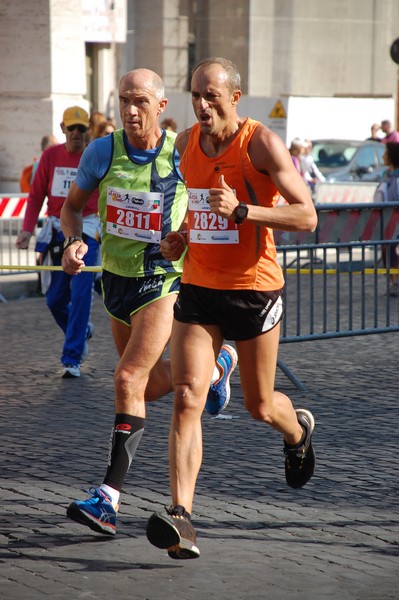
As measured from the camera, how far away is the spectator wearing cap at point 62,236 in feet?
31.0

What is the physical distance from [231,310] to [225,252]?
23 centimetres

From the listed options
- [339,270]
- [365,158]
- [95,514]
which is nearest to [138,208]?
[95,514]

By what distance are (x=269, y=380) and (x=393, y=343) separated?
19.3 ft

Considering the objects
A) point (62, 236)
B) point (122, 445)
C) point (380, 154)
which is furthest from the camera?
point (380, 154)

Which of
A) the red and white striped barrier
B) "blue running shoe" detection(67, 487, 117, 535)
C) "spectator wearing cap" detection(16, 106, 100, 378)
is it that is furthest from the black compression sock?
the red and white striped barrier

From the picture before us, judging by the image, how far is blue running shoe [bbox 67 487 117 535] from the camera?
5.29 m

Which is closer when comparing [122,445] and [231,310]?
[231,310]

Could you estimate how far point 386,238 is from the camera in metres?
9.44

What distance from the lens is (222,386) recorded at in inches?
261

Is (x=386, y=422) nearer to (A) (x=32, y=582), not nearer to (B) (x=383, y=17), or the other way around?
(A) (x=32, y=582)

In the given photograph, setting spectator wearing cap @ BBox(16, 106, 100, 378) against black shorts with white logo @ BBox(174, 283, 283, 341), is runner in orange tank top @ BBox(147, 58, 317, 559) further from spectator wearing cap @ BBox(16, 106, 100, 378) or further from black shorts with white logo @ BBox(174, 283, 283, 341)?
spectator wearing cap @ BBox(16, 106, 100, 378)

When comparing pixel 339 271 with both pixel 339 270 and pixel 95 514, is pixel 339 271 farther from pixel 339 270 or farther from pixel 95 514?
pixel 95 514

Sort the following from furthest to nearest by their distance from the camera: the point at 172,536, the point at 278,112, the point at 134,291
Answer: the point at 278,112, the point at 134,291, the point at 172,536

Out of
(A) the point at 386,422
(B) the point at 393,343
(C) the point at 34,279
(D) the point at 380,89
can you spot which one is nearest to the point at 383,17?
(D) the point at 380,89
